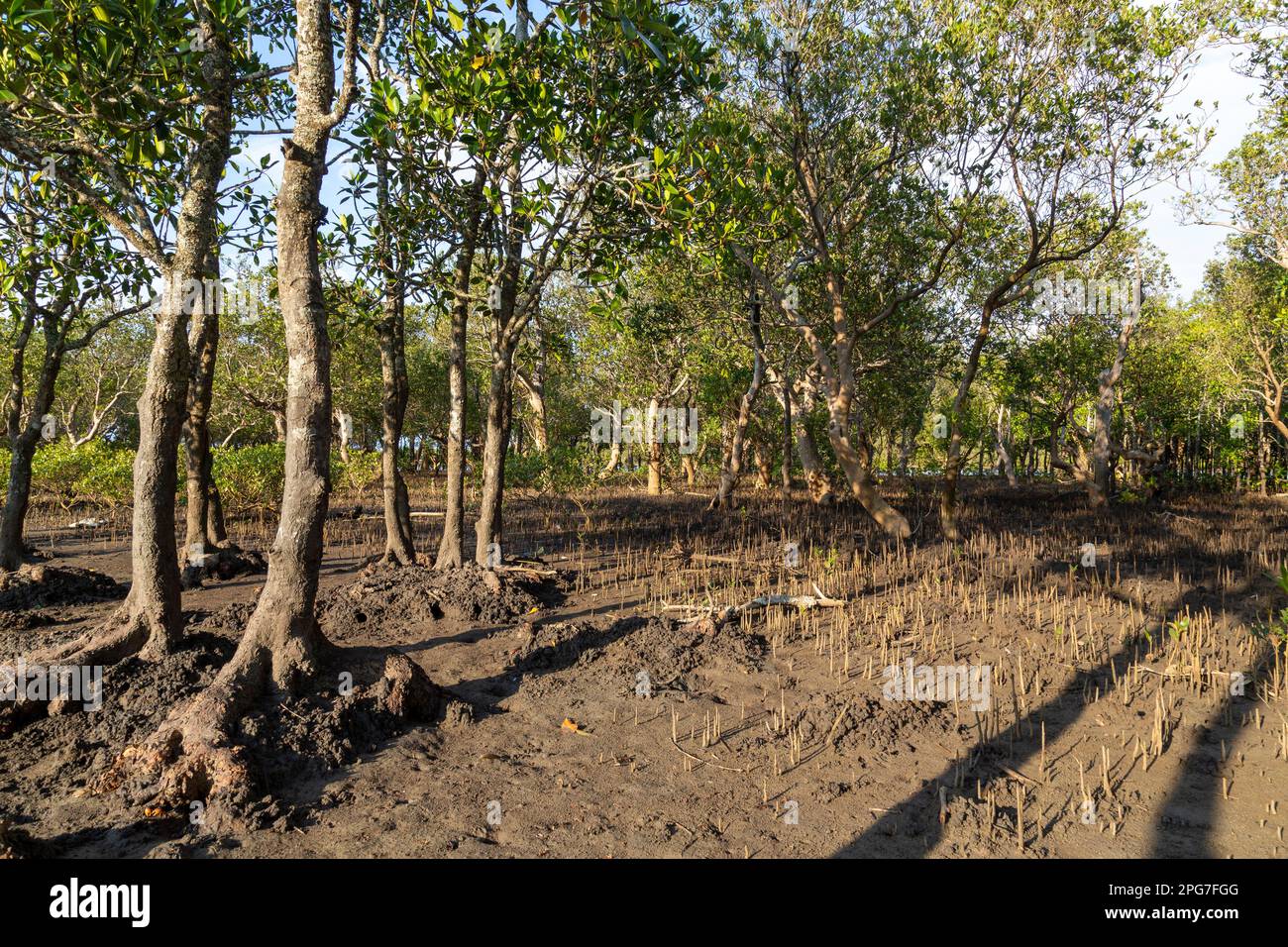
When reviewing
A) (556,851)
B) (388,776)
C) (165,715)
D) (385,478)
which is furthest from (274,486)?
(556,851)

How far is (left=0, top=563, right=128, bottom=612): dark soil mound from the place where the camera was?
750 cm

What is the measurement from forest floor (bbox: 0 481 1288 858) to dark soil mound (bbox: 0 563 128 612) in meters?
0.03

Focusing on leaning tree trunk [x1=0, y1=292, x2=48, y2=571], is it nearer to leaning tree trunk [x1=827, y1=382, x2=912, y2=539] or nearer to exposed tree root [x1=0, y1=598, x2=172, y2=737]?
exposed tree root [x1=0, y1=598, x2=172, y2=737]

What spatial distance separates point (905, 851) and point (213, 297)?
6.82 meters

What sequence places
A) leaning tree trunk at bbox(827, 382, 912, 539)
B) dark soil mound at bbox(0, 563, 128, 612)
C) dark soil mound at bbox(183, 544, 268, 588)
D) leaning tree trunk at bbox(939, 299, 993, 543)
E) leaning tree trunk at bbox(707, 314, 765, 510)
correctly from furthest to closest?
leaning tree trunk at bbox(707, 314, 765, 510), leaning tree trunk at bbox(827, 382, 912, 539), leaning tree trunk at bbox(939, 299, 993, 543), dark soil mound at bbox(183, 544, 268, 588), dark soil mound at bbox(0, 563, 128, 612)

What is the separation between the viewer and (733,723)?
5.18 metres

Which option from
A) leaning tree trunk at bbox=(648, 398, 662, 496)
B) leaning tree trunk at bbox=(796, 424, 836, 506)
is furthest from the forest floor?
leaning tree trunk at bbox=(648, 398, 662, 496)

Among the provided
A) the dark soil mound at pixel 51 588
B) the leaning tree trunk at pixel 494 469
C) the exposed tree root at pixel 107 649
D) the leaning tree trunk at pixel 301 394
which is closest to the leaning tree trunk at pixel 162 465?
the exposed tree root at pixel 107 649

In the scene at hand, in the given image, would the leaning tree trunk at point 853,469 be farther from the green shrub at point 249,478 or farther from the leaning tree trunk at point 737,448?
the green shrub at point 249,478

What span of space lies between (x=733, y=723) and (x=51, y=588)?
7.46 metres

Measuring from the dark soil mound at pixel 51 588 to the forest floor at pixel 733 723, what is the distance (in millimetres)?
32

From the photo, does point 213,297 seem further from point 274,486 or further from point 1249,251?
point 1249,251

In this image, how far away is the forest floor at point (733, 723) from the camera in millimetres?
3738

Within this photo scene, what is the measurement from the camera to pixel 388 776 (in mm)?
4160
